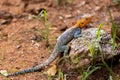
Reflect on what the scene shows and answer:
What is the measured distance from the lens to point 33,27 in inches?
261

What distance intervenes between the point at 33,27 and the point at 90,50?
1818 millimetres

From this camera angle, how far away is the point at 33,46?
238 inches

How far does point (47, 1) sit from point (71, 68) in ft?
8.04

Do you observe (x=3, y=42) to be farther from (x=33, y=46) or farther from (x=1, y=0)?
(x=1, y=0)

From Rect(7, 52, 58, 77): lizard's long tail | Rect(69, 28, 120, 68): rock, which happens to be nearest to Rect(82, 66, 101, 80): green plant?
Rect(69, 28, 120, 68): rock

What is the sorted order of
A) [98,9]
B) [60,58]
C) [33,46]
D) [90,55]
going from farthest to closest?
1. [98,9]
2. [33,46]
3. [60,58]
4. [90,55]

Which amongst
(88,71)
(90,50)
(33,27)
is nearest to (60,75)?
(88,71)

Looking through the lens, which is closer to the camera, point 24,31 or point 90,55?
point 90,55

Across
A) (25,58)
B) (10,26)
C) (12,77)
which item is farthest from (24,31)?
(12,77)

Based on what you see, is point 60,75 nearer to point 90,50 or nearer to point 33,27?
point 90,50

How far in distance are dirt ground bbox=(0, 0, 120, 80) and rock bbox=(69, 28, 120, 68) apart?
0.70 feet

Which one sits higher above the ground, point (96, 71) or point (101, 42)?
point (101, 42)

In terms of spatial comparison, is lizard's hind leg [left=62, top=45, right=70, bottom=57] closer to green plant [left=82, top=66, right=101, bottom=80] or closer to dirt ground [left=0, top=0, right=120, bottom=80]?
dirt ground [left=0, top=0, right=120, bottom=80]

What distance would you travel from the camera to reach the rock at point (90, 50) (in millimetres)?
5105
